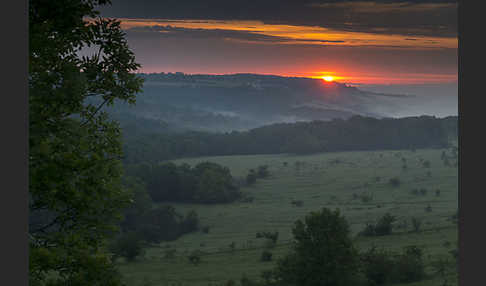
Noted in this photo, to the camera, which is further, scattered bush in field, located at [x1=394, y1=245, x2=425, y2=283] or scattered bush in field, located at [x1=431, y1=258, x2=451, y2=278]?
scattered bush in field, located at [x1=431, y1=258, x2=451, y2=278]

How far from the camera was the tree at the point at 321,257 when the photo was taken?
30.1 m

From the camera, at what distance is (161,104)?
424 feet

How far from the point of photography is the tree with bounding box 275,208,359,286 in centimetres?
3011

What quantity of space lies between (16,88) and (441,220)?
5924 cm

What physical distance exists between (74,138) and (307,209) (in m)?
67.3

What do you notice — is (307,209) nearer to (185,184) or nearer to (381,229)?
(185,184)

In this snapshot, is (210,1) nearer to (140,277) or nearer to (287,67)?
(140,277)

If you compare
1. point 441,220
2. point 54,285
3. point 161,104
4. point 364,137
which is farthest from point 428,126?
point 54,285

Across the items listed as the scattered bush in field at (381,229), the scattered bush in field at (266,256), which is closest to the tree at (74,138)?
the scattered bush in field at (266,256)

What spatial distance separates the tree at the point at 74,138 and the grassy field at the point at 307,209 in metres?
22.9

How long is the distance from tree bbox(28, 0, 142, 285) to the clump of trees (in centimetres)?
6498

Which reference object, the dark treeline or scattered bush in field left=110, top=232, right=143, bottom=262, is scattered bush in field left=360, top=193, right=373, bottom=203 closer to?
the dark treeline

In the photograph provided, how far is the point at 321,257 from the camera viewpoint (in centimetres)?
3059

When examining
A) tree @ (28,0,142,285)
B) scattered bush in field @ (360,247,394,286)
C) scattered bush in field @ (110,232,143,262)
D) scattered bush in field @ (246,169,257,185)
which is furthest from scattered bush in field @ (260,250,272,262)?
scattered bush in field @ (246,169,257,185)
